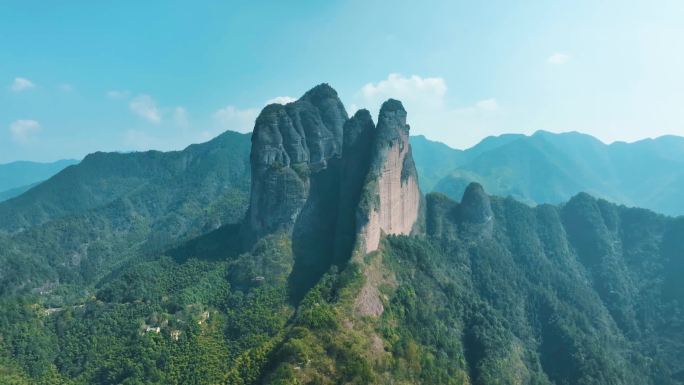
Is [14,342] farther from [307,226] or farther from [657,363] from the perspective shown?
[657,363]

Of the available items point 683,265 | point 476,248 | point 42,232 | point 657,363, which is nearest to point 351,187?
point 476,248

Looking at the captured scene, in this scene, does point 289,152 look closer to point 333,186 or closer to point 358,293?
point 333,186

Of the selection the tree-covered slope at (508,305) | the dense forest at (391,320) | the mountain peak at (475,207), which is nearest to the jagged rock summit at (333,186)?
the dense forest at (391,320)

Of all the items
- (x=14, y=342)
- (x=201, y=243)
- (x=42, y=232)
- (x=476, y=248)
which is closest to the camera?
(x=14, y=342)

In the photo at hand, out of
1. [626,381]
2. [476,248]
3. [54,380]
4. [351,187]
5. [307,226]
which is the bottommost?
[626,381]

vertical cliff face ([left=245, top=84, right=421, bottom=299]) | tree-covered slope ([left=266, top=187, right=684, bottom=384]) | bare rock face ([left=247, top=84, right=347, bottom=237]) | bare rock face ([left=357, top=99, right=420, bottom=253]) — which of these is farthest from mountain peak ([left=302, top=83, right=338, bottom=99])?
tree-covered slope ([left=266, top=187, right=684, bottom=384])

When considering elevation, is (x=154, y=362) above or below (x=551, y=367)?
above

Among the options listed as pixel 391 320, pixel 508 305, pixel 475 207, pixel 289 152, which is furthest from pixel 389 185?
pixel 475 207
